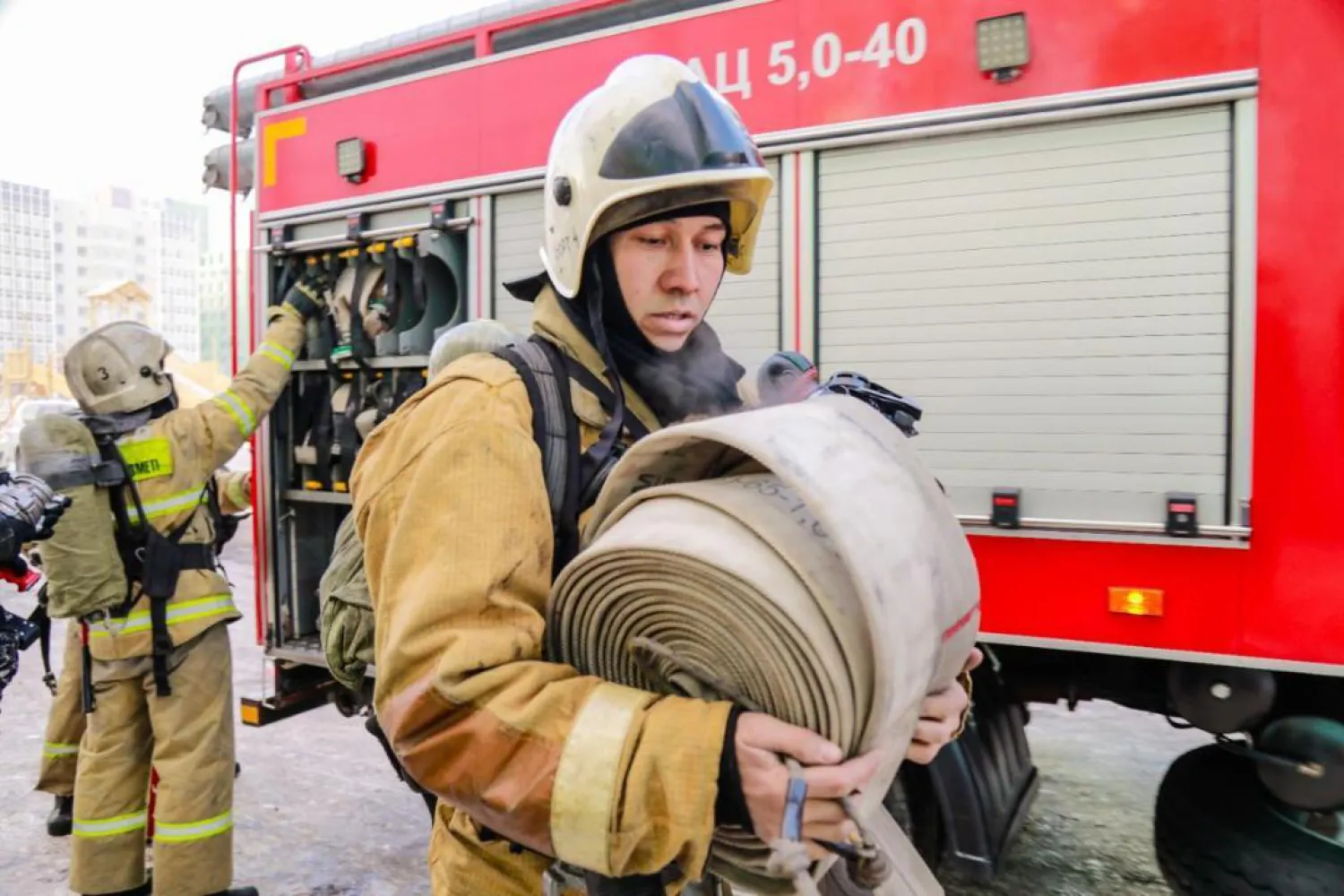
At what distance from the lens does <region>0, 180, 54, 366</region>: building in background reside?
37875mm

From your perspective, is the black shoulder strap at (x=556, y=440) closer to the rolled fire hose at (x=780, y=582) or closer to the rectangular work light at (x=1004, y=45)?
the rolled fire hose at (x=780, y=582)

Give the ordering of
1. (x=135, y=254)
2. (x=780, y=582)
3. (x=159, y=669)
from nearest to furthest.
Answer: (x=780, y=582), (x=159, y=669), (x=135, y=254)

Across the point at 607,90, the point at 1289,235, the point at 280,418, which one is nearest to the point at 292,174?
the point at 280,418

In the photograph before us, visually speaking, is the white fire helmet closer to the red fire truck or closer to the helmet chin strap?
the red fire truck

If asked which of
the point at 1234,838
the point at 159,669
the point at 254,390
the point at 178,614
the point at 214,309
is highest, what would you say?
the point at 214,309

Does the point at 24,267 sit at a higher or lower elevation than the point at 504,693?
higher

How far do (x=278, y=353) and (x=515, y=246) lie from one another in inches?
49.8

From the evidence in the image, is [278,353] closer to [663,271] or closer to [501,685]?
[663,271]

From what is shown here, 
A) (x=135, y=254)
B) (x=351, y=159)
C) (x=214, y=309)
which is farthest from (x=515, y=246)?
(x=135, y=254)

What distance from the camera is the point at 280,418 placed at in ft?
14.2

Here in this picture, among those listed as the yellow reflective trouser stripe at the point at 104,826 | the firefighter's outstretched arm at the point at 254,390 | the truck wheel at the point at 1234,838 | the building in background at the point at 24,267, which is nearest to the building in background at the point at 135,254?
the building in background at the point at 24,267

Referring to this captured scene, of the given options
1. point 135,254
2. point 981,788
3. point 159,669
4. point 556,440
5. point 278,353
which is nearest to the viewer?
point 556,440

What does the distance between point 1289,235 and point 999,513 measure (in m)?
0.97

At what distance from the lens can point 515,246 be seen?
3.56 meters
